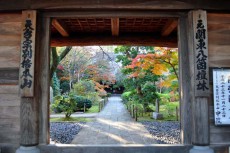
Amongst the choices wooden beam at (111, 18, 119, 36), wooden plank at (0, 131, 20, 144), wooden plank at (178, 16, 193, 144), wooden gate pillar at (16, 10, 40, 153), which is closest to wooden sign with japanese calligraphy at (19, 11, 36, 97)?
wooden gate pillar at (16, 10, 40, 153)

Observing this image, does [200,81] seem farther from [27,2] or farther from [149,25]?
[27,2]

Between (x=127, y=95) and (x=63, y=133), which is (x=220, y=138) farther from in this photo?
(x=127, y=95)

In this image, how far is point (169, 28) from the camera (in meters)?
5.52

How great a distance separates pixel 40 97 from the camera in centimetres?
364

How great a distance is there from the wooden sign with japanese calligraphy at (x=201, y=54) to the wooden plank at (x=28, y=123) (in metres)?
2.60

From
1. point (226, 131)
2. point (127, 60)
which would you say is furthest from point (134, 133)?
point (127, 60)

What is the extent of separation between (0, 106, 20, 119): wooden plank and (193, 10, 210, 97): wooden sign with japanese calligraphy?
9.59 ft

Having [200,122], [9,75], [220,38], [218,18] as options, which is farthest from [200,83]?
[9,75]

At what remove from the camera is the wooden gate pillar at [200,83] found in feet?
11.3

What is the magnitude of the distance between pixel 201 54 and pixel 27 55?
9.03 ft

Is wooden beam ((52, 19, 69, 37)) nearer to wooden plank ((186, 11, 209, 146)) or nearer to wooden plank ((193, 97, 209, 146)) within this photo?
wooden plank ((186, 11, 209, 146))

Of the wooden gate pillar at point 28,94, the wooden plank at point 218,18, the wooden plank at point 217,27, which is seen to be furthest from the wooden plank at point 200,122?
the wooden gate pillar at point 28,94

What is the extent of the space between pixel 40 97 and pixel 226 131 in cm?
311

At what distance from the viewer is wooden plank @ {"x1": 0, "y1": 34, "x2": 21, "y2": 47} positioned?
3723 millimetres
